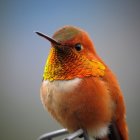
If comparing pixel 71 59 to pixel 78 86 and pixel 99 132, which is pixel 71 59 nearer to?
pixel 78 86

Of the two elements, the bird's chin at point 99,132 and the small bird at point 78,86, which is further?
the bird's chin at point 99,132

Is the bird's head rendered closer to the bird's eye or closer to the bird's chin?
the bird's eye

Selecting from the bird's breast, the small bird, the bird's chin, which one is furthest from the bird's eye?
the bird's chin

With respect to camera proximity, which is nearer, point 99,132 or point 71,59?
point 71,59

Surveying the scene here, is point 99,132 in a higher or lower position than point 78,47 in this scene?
lower

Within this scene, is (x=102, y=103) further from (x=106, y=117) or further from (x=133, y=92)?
(x=133, y=92)

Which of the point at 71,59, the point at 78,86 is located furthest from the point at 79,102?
the point at 71,59

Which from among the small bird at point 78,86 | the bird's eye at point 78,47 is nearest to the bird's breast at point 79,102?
the small bird at point 78,86

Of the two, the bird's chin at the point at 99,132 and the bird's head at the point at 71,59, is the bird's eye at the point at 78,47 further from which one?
the bird's chin at the point at 99,132

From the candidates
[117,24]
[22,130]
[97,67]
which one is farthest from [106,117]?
[117,24]
